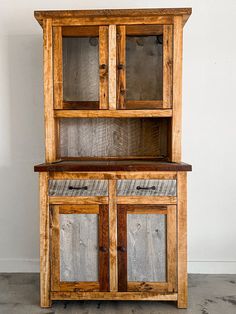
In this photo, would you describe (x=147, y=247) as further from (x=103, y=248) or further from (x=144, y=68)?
(x=144, y=68)

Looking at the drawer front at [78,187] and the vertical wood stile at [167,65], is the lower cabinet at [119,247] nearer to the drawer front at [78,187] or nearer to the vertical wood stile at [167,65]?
the drawer front at [78,187]

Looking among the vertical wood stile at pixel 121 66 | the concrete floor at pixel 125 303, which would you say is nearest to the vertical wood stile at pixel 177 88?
the vertical wood stile at pixel 121 66

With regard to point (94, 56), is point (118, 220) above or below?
below

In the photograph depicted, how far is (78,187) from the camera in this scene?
86.0 inches

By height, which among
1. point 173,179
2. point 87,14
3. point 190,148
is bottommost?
point 173,179

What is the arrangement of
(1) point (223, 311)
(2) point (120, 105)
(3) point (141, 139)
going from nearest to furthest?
1. (1) point (223, 311)
2. (2) point (120, 105)
3. (3) point (141, 139)

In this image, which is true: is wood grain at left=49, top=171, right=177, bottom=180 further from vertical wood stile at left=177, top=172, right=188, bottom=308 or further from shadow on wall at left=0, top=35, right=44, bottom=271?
shadow on wall at left=0, top=35, right=44, bottom=271

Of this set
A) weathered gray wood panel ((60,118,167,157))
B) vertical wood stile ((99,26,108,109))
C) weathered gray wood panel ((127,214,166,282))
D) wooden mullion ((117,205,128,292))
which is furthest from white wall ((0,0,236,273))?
wooden mullion ((117,205,128,292))

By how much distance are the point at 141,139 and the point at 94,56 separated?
2.35ft

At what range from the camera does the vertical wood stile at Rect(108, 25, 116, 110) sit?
228cm

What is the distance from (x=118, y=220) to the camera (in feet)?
7.18

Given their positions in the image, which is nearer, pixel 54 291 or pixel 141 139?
pixel 54 291

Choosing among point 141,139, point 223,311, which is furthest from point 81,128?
point 223,311

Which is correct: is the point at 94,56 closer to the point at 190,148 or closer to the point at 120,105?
the point at 120,105
